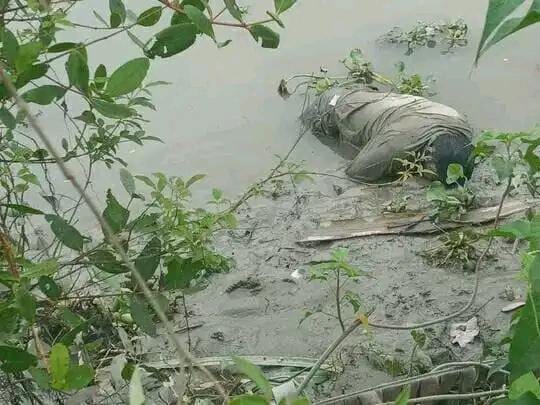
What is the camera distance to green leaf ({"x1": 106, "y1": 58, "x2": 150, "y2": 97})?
1.11m

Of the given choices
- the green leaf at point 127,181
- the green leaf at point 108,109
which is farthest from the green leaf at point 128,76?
the green leaf at point 127,181

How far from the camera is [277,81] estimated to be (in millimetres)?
5297

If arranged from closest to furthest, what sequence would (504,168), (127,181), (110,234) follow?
(110,234), (127,181), (504,168)

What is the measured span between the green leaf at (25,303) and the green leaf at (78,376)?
0.27 metres

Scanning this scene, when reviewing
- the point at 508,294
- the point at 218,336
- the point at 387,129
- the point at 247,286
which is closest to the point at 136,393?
the point at 218,336

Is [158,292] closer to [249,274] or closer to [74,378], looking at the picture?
[74,378]

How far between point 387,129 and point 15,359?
349cm

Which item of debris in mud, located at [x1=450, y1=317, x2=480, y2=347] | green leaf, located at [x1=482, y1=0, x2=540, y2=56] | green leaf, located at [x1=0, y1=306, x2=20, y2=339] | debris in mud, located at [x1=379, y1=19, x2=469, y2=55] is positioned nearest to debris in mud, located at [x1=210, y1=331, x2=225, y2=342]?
debris in mud, located at [x1=450, y1=317, x2=480, y2=347]

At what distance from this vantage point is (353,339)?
2742mm

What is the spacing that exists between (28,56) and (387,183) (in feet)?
10.4

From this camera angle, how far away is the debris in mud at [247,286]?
332 centimetres

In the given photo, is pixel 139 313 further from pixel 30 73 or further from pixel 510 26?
pixel 510 26

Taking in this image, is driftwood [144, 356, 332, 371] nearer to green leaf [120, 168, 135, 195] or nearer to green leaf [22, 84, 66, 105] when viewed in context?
green leaf [120, 168, 135, 195]

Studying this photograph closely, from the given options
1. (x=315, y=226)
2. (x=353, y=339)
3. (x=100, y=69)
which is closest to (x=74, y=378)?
(x=100, y=69)
